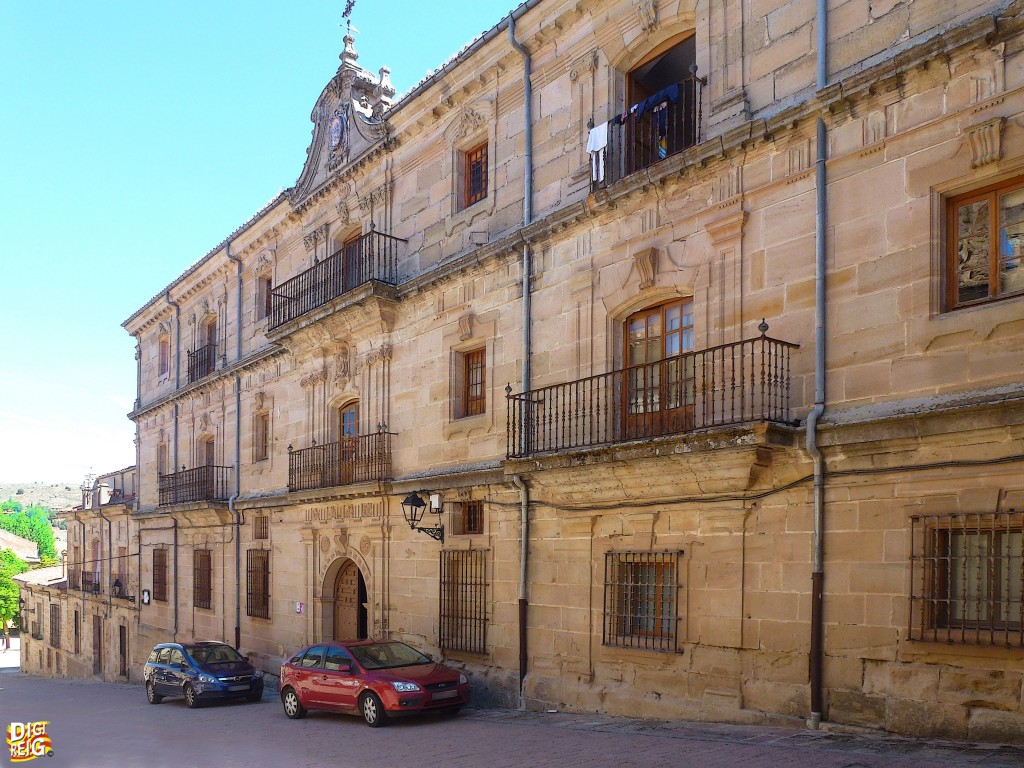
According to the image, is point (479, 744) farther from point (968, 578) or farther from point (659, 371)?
point (968, 578)

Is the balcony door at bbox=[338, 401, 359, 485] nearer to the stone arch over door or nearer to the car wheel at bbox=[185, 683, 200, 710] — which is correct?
the stone arch over door

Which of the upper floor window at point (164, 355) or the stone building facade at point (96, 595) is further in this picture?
the stone building facade at point (96, 595)

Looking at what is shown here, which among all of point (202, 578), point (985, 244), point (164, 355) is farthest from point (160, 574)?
point (985, 244)

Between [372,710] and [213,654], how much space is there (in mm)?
6529

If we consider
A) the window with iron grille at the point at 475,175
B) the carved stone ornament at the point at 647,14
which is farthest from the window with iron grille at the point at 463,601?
the carved stone ornament at the point at 647,14

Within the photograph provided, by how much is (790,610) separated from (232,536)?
52.4ft

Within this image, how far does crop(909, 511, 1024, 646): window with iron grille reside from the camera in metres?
8.18

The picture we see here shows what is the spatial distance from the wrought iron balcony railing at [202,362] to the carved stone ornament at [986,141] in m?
19.8

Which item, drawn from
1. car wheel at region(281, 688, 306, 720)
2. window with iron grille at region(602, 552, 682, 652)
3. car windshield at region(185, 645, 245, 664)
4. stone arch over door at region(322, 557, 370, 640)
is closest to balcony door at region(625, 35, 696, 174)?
window with iron grille at region(602, 552, 682, 652)

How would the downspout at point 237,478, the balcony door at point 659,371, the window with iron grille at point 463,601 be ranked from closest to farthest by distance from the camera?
1. the balcony door at point 659,371
2. the window with iron grille at point 463,601
3. the downspout at point 237,478

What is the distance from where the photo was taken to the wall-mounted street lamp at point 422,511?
583 inches

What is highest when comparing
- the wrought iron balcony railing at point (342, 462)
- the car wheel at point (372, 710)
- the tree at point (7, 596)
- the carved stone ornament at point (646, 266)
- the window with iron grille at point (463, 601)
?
the carved stone ornament at point (646, 266)

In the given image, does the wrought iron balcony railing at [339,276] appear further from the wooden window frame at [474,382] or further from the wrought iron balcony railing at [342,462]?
the wrought iron balcony railing at [342,462]

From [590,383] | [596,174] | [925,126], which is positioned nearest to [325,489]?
[590,383]
